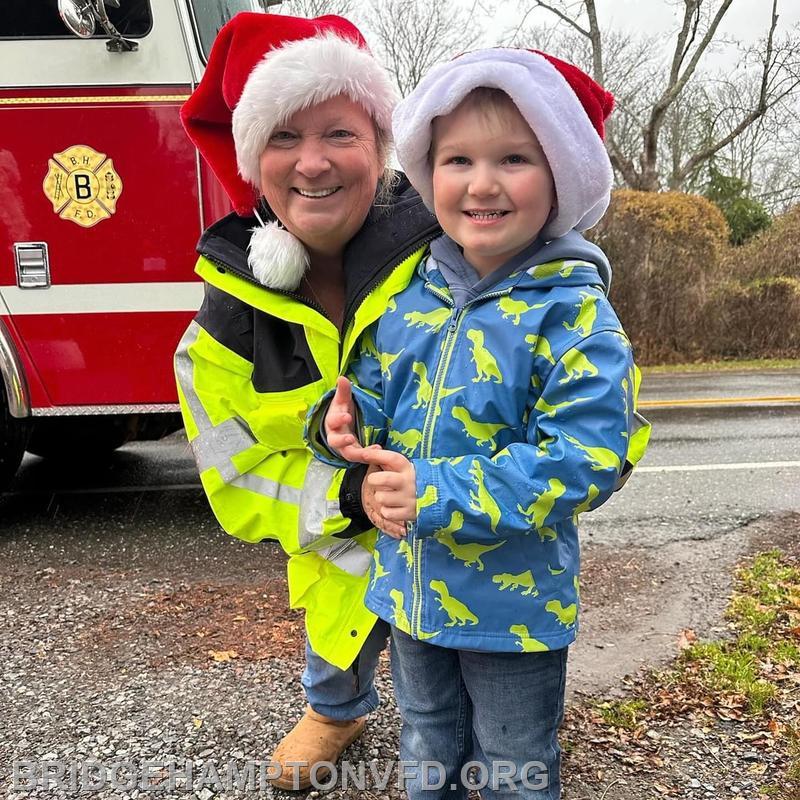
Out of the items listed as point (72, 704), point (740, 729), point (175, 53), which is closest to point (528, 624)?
point (740, 729)

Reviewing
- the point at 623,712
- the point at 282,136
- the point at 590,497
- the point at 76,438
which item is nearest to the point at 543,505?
the point at 590,497

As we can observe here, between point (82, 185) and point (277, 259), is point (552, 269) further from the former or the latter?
point (82, 185)

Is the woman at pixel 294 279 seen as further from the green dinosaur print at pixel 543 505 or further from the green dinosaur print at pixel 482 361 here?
the green dinosaur print at pixel 543 505

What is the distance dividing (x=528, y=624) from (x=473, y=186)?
2.80ft

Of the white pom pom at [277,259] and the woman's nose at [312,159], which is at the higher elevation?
the woman's nose at [312,159]

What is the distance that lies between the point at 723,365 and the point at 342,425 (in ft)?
37.0

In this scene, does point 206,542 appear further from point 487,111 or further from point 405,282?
point 487,111

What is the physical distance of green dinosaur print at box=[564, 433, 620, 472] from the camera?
4.59 ft

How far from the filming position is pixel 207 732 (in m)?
2.43

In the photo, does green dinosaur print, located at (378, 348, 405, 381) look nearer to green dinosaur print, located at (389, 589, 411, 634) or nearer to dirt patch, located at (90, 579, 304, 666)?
green dinosaur print, located at (389, 589, 411, 634)

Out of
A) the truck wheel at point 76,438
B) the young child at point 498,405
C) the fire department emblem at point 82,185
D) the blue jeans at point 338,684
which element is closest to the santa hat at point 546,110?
the young child at point 498,405

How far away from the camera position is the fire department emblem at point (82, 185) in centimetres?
360

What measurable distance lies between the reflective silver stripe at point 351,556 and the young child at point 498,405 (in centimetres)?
35

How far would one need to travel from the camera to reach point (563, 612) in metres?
1.58
